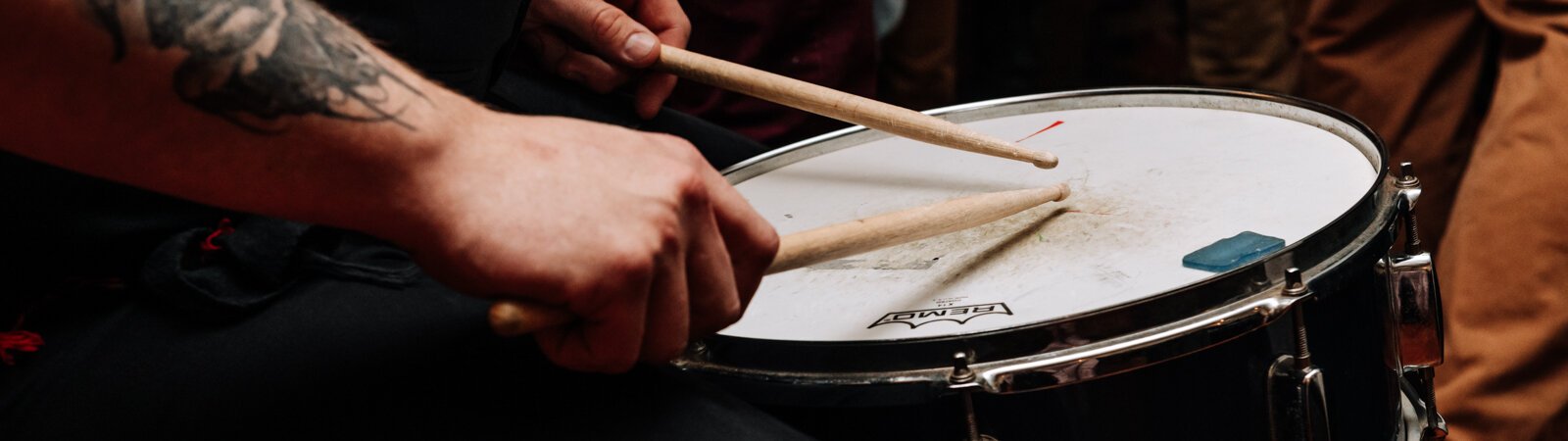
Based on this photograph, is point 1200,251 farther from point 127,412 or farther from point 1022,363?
point 127,412

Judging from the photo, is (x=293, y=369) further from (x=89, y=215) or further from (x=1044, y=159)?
(x=1044, y=159)

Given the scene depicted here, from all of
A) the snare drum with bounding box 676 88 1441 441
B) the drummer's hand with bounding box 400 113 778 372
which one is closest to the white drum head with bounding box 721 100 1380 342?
the snare drum with bounding box 676 88 1441 441

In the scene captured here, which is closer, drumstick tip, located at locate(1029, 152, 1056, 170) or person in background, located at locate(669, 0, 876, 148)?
drumstick tip, located at locate(1029, 152, 1056, 170)

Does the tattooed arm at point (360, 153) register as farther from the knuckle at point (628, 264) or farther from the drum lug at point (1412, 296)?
the drum lug at point (1412, 296)

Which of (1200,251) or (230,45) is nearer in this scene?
(230,45)

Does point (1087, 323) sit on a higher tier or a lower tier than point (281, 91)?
lower

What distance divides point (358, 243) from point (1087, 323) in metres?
0.44

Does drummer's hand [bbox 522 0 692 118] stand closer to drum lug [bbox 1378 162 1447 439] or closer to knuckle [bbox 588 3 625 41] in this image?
knuckle [bbox 588 3 625 41]

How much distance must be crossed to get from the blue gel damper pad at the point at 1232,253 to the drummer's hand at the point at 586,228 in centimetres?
28

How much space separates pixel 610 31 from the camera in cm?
96

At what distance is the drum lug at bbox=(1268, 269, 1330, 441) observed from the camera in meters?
0.64

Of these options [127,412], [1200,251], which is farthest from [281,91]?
[1200,251]

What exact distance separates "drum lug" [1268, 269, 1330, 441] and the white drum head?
0.07m

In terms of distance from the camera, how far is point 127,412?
2.02 feet
